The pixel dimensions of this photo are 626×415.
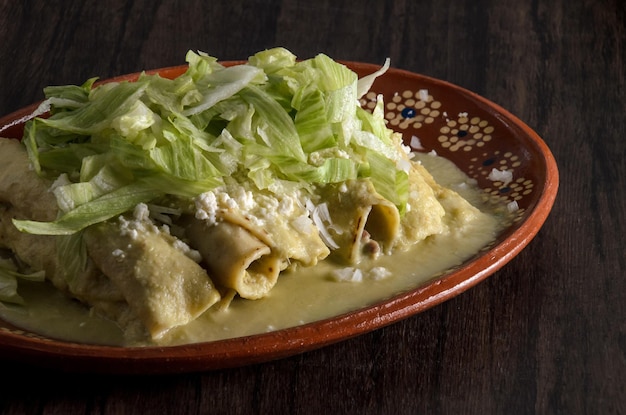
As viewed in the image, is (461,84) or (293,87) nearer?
(293,87)

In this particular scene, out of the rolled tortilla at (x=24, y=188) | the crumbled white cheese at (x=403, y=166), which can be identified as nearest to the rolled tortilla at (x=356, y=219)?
the crumbled white cheese at (x=403, y=166)

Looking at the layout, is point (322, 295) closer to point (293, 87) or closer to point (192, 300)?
point (192, 300)

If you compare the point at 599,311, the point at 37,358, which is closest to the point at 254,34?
the point at 599,311

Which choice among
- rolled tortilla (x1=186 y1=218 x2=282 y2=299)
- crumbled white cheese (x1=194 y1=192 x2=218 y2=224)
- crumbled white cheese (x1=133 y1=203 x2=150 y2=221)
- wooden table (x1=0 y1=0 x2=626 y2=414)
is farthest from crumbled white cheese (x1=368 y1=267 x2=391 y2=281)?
crumbled white cheese (x1=133 y1=203 x2=150 y2=221)

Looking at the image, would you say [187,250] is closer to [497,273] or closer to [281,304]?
[281,304]

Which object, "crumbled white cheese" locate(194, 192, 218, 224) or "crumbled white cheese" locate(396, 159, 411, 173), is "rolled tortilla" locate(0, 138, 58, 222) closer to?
"crumbled white cheese" locate(194, 192, 218, 224)

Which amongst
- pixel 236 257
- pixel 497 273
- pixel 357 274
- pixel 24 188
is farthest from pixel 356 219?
pixel 24 188

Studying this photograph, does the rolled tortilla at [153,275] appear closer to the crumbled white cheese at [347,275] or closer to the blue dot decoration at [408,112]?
the crumbled white cheese at [347,275]
